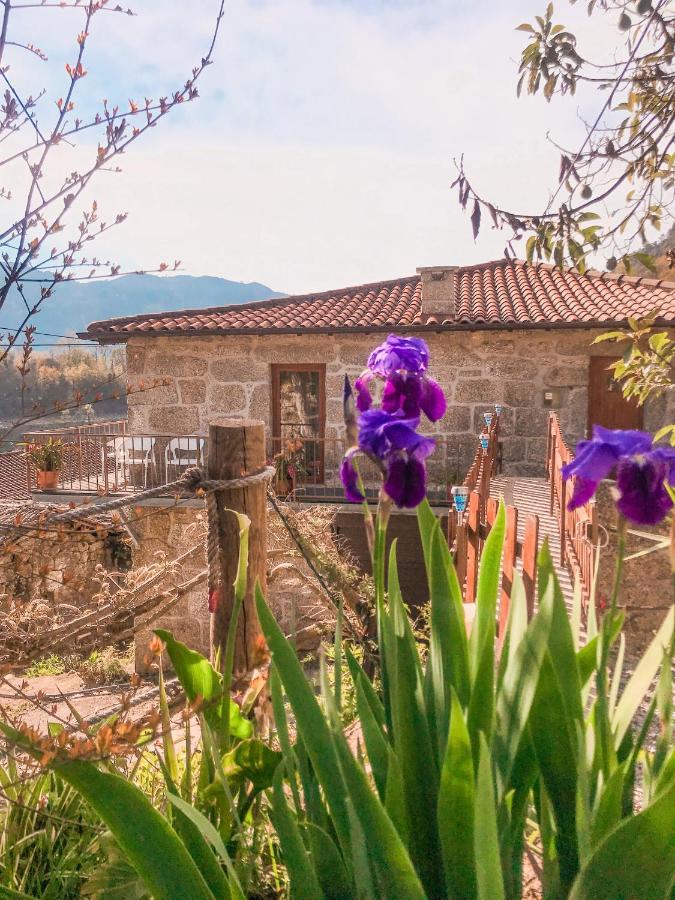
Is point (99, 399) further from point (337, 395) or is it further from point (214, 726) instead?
point (337, 395)

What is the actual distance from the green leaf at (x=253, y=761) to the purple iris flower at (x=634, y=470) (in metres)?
0.86

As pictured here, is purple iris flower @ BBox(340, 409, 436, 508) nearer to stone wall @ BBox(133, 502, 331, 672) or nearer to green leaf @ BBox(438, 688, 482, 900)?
green leaf @ BBox(438, 688, 482, 900)

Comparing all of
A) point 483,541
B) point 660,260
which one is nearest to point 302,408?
point 483,541

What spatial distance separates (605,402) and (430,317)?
9.30 feet

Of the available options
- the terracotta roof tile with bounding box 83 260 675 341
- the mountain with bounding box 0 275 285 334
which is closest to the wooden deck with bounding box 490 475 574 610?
the terracotta roof tile with bounding box 83 260 675 341

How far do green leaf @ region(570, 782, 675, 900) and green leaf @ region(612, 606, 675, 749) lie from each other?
1.02ft

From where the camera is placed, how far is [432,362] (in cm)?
1001

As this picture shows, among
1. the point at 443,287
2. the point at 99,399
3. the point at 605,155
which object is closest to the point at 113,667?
the point at 443,287

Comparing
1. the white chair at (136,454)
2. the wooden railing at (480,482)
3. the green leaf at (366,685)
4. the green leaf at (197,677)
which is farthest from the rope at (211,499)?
the white chair at (136,454)

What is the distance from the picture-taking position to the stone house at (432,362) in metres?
9.77

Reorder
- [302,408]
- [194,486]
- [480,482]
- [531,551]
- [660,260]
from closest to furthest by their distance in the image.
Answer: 1. [194,486]
2. [531,551]
3. [660,260]
4. [480,482]
5. [302,408]

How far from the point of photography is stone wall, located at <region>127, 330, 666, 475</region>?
983 centimetres

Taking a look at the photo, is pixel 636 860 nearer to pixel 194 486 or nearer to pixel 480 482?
pixel 194 486

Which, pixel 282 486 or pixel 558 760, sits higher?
pixel 558 760
